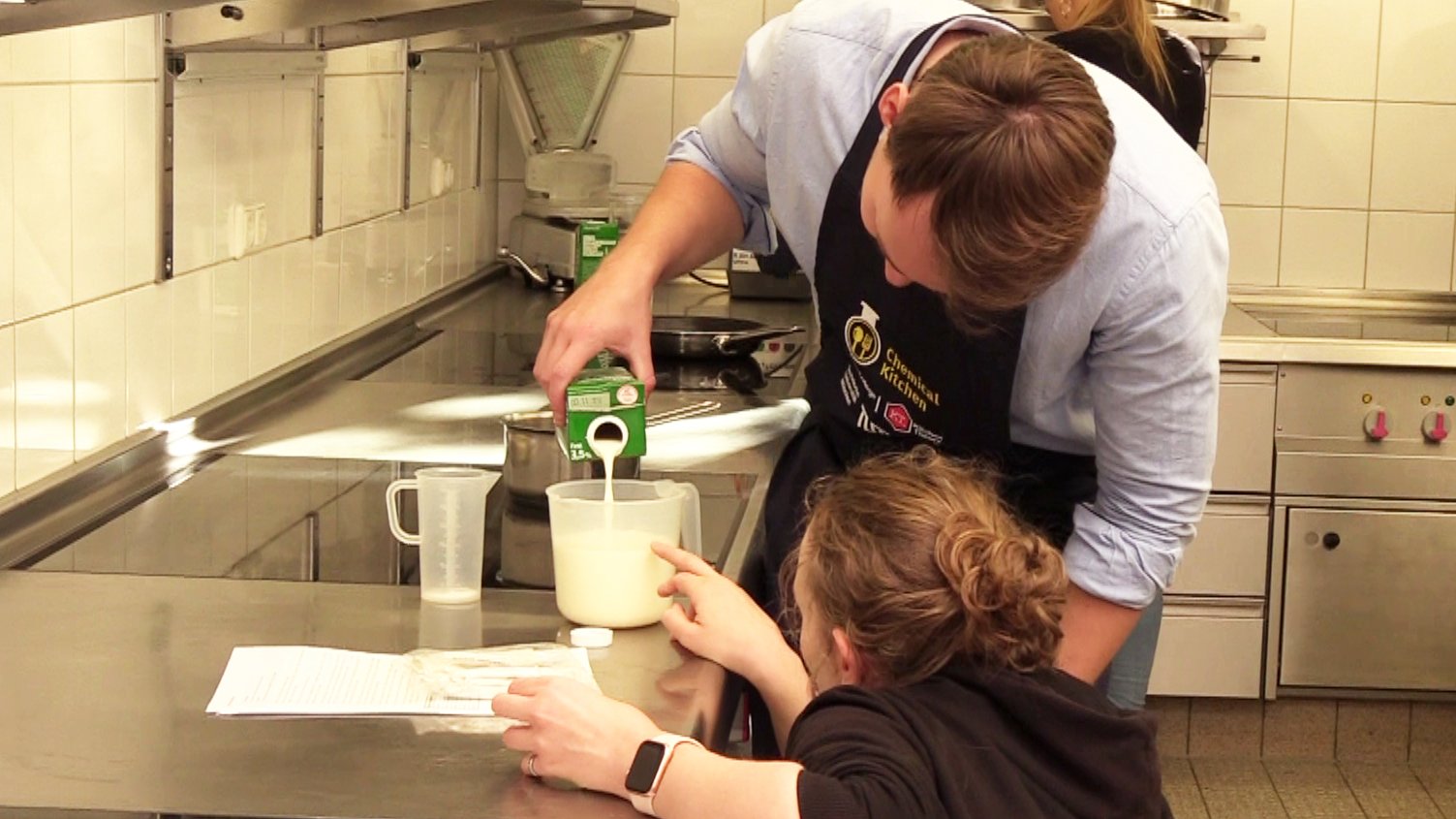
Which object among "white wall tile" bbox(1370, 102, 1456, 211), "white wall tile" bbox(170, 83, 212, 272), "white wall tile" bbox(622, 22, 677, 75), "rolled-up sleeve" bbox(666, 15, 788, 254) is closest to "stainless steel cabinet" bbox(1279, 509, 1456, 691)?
"white wall tile" bbox(1370, 102, 1456, 211)

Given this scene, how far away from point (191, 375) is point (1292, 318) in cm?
244

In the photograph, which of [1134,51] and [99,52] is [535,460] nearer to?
[99,52]

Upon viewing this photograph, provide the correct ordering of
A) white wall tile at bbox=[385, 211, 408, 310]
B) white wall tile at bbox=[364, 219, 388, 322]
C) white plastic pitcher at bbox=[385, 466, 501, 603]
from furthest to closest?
1. white wall tile at bbox=[385, 211, 408, 310]
2. white wall tile at bbox=[364, 219, 388, 322]
3. white plastic pitcher at bbox=[385, 466, 501, 603]

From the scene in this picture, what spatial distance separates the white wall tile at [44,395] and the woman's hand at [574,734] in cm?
71

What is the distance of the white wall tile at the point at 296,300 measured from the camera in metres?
2.42

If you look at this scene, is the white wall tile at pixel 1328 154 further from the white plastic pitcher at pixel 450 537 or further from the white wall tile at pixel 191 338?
the white plastic pitcher at pixel 450 537

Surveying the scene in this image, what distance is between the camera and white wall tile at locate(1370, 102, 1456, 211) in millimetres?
3896

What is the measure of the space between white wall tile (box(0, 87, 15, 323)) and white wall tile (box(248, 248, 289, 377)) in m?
0.64

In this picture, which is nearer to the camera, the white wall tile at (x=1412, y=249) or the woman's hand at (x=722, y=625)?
the woman's hand at (x=722, y=625)

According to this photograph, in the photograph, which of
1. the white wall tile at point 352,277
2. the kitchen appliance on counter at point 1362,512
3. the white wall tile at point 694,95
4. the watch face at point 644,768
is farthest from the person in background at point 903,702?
the white wall tile at point 694,95

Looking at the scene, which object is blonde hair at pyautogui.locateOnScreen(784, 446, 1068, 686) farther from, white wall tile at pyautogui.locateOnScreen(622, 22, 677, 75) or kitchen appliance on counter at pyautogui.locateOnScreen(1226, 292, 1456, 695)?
white wall tile at pyautogui.locateOnScreen(622, 22, 677, 75)

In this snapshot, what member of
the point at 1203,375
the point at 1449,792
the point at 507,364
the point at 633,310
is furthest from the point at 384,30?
the point at 1449,792

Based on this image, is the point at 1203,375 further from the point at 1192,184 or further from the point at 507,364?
the point at 507,364

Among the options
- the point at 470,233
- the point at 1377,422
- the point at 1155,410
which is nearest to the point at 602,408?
the point at 1155,410
